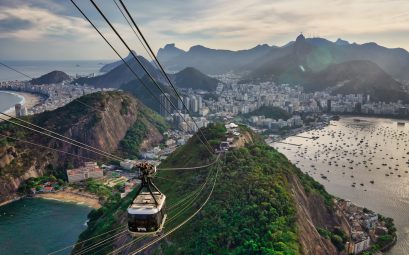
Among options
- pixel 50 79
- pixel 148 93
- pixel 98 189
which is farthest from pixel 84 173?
pixel 50 79

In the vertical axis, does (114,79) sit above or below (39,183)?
above

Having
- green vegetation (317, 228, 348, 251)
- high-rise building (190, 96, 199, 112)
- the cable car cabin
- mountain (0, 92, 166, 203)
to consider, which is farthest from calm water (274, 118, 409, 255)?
high-rise building (190, 96, 199, 112)

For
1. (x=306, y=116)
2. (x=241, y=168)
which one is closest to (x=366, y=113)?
(x=306, y=116)

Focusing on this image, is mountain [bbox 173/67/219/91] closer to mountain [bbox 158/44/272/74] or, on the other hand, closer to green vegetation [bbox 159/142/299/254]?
mountain [bbox 158/44/272/74]

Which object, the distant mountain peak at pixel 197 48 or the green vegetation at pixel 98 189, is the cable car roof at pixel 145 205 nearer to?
the green vegetation at pixel 98 189

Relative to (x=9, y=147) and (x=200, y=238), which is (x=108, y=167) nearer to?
(x=9, y=147)

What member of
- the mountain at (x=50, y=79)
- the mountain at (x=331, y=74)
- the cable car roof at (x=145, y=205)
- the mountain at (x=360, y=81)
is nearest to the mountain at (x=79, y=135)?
the cable car roof at (x=145, y=205)

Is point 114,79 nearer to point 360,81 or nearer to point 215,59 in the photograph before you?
point 360,81
